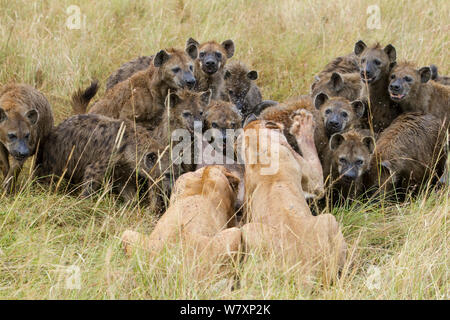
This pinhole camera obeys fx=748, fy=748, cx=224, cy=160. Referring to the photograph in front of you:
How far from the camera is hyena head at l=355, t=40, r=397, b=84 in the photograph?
7.11 m

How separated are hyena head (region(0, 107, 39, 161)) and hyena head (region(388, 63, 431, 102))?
10.5ft

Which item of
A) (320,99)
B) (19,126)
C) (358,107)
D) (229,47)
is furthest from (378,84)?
(19,126)

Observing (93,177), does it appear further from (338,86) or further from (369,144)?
(338,86)

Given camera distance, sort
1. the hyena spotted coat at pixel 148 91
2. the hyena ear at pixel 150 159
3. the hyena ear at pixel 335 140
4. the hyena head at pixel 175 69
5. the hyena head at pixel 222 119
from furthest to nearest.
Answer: the hyena head at pixel 175 69, the hyena spotted coat at pixel 148 91, the hyena head at pixel 222 119, the hyena ear at pixel 150 159, the hyena ear at pixel 335 140

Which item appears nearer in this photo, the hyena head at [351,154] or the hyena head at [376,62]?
the hyena head at [351,154]

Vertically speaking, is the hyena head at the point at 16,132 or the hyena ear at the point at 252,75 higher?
the hyena ear at the point at 252,75

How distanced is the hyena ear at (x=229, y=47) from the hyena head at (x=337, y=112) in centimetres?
189

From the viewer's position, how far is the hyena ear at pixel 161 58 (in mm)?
7359

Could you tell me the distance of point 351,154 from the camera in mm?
6004

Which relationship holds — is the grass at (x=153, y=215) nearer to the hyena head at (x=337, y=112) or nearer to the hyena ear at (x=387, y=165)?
the hyena ear at (x=387, y=165)

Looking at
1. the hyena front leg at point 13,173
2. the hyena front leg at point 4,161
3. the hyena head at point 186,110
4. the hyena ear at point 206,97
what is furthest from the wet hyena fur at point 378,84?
the hyena front leg at point 4,161

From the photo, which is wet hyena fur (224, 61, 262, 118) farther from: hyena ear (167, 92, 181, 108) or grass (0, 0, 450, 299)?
hyena ear (167, 92, 181, 108)

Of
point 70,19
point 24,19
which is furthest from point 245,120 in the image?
point 24,19

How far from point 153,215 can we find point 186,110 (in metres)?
1.25
